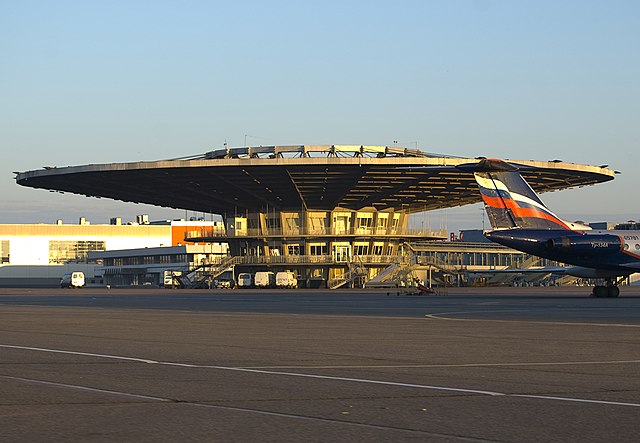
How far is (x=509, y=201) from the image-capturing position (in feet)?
211

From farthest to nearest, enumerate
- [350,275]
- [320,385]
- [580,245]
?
[350,275]
[580,245]
[320,385]

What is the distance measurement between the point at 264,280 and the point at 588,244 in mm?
59595

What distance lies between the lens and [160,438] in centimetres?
976

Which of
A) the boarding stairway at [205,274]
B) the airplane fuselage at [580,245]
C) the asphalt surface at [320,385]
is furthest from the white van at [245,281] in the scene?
the asphalt surface at [320,385]

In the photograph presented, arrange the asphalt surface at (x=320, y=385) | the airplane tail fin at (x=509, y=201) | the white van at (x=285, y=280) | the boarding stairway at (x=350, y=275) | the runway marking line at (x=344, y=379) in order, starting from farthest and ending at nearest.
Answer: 1. the boarding stairway at (x=350, y=275)
2. the white van at (x=285, y=280)
3. the airplane tail fin at (x=509, y=201)
4. the runway marking line at (x=344, y=379)
5. the asphalt surface at (x=320, y=385)

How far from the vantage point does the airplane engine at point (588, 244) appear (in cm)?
6044

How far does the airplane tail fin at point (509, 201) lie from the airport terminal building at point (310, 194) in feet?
97.2

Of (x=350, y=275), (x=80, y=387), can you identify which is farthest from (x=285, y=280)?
(x=80, y=387)

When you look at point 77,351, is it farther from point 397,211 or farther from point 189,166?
point 397,211

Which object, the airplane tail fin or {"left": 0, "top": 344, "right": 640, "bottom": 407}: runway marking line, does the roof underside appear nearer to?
the airplane tail fin

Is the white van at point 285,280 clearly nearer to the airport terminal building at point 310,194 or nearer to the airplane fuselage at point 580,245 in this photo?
the airport terminal building at point 310,194

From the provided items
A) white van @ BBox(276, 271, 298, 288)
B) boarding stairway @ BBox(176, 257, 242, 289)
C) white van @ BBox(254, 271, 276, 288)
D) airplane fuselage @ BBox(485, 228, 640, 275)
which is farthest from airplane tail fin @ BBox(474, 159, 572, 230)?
boarding stairway @ BBox(176, 257, 242, 289)

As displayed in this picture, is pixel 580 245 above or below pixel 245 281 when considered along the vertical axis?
above

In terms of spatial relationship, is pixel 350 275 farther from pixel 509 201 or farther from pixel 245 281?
pixel 509 201
